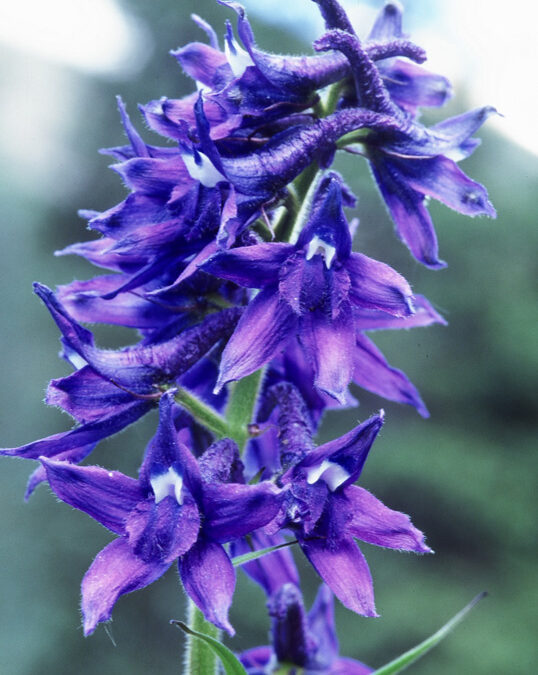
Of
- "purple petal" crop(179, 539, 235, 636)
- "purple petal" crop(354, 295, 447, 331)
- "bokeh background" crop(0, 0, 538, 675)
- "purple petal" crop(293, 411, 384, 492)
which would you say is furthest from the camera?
"bokeh background" crop(0, 0, 538, 675)

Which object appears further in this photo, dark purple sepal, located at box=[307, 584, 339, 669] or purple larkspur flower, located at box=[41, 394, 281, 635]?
dark purple sepal, located at box=[307, 584, 339, 669]

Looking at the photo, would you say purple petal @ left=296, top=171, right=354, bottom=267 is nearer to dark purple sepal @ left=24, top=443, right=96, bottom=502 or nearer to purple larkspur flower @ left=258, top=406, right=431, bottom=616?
purple larkspur flower @ left=258, top=406, right=431, bottom=616

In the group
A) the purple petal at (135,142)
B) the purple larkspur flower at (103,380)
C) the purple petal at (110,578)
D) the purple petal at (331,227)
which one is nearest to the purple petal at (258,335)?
the purple petal at (331,227)

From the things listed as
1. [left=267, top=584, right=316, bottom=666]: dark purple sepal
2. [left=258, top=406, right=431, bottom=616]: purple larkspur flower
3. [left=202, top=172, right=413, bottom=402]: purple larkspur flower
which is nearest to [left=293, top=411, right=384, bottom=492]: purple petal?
[left=258, top=406, right=431, bottom=616]: purple larkspur flower

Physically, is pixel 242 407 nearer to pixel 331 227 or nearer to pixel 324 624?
pixel 331 227

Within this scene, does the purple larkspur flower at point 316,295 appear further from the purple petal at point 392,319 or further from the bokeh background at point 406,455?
the bokeh background at point 406,455

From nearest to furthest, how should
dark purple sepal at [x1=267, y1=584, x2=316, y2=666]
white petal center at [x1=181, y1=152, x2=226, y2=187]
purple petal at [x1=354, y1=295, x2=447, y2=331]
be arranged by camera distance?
white petal center at [x1=181, y1=152, x2=226, y2=187], purple petal at [x1=354, y1=295, x2=447, y2=331], dark purple sepal at [x1=267, y1=584, x2=316, y2=666]

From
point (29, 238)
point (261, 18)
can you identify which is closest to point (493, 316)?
point (261, 18)

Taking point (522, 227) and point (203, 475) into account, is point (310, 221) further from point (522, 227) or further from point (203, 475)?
point (522, 227)

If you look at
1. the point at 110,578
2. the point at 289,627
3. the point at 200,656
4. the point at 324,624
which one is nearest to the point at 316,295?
the point at 110,578
